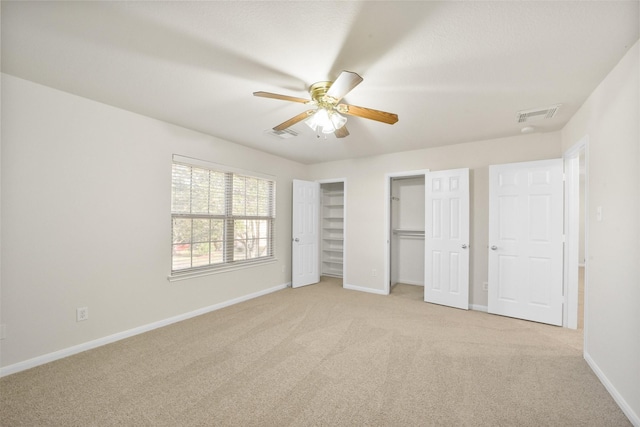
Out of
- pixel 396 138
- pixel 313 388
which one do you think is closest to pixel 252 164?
pixel 396 138

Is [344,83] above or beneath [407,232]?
above

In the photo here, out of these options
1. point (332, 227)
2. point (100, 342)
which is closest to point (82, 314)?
Answer: point (100, 342)

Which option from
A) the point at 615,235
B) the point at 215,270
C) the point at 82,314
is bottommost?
the point at 82,314

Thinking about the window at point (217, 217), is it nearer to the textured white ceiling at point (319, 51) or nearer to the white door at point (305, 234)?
the white door at point (305, 234)

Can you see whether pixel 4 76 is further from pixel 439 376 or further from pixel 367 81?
pixel 439 376

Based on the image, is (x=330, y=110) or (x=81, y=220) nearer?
(x=330, y=110)

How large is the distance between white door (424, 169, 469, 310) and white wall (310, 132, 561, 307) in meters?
0.15

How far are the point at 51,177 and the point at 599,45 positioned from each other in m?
4.35

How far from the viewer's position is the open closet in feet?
17.1

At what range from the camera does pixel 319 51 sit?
180cm

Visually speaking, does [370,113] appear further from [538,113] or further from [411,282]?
[411,282]

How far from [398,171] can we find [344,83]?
2.93 m

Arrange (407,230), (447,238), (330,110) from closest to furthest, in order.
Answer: (330,110)
(447,238)
(407,230)

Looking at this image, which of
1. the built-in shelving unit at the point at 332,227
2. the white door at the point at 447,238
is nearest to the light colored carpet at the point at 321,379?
the white door at the point at 447,238
